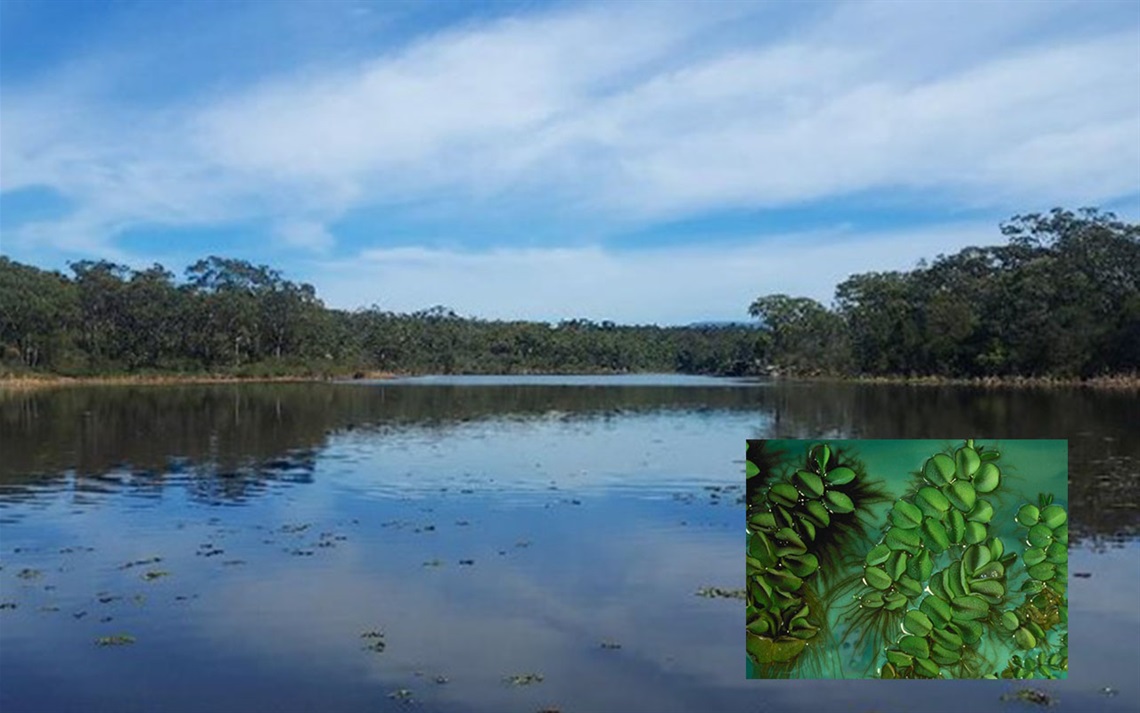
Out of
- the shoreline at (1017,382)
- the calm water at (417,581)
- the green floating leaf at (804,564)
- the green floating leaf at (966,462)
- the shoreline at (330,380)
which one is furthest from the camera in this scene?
the shoreline at (330,380)

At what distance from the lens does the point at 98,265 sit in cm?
12925

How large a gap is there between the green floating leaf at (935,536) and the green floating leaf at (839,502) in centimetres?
27

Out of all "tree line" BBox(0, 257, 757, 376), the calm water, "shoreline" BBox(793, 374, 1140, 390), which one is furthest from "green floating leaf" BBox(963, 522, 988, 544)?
"tree line" BBox(0, 257, 757, 376)

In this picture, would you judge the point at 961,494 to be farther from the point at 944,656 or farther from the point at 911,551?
the point at 944,656

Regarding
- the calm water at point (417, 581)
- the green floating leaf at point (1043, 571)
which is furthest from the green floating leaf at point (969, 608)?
the calm water at point (417, 581)

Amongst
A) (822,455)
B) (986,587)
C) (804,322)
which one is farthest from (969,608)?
(804,322)

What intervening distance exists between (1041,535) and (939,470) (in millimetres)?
466

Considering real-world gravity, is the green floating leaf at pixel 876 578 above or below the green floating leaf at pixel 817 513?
below

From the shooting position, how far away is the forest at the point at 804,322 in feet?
327

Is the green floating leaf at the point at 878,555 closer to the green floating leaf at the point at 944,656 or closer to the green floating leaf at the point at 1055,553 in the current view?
the green floating leaf at the point at 944,656

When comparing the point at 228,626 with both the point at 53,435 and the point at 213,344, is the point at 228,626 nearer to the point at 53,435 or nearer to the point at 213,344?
the point at 53,435

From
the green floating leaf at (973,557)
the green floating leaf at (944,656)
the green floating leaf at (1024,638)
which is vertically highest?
the green floating leaf at (973,557)

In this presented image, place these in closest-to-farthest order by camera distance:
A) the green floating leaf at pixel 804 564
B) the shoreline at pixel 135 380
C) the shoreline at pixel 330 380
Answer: the green floating leaf at pixel 804 564 → the shoreline at pixel 330 380 → the shoreline at pixel 135 380

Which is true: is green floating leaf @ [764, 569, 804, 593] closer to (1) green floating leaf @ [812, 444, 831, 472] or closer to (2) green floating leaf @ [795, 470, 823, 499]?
(2) green floating leaf @ [795, 470, 823, 499]
